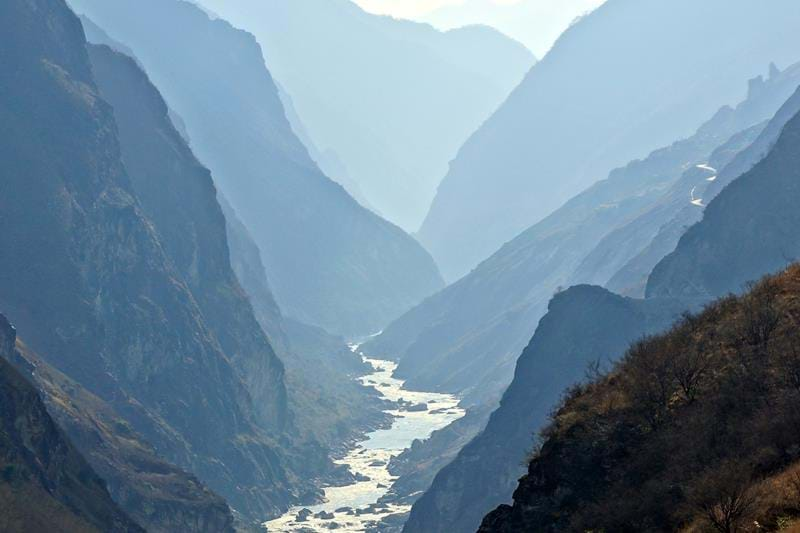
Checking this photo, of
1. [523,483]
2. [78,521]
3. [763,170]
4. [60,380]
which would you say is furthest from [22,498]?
[763,170]

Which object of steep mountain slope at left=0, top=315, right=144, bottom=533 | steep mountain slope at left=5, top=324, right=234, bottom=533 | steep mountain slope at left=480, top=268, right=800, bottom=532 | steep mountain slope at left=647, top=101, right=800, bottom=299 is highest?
steep mountain slope at left=647, top=101, right=800, bottom=299

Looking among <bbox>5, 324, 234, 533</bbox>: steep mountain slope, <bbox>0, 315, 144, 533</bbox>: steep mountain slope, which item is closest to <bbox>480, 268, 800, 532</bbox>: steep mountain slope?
<bbox>0, 315, 144, 533</bbox>: steep mountain slope

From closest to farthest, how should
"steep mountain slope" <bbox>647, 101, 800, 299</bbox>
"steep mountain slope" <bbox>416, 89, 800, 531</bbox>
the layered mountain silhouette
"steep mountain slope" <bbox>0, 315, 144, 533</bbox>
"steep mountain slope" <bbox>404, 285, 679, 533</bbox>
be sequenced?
"steep mountain slope" <bbox>0, 315, 144, 533</bbox>, the layered mountain silhouette, "steep mountain slope" <bbox>404, 285, 679, 533</bbox>, "steep mountain slope" <bbox>647, 101, 800, 299</bbox>, "steep mountain slope" <bbox>416, 89, 800, 531</bbox>

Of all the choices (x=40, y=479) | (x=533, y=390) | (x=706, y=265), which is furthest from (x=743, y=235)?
(x=40, y=479)

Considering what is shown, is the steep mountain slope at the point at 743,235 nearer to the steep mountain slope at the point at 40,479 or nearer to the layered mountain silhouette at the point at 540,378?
the layered mountain silhouette at the point at 540,378

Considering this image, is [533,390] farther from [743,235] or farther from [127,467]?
[127,467]

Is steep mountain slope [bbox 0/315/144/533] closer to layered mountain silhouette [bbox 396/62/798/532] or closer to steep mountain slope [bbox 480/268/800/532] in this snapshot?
layered mountain silhouette [bbox 396/62/798/532]

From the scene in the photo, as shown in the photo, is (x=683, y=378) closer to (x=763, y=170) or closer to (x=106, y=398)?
(x=763, y=170)
